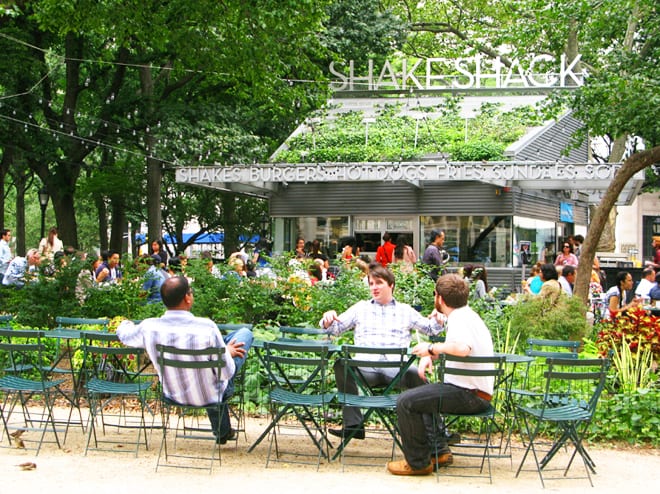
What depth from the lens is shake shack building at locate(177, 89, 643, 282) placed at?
2270 centimetres

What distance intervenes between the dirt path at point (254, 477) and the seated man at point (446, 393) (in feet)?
0.59

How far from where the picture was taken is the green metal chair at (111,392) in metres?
7.20

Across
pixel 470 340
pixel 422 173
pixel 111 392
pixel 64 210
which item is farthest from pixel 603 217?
pixel 64 210

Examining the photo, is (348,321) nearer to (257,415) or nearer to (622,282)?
(257,415)

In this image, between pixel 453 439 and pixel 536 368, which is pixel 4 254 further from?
pixel 453 439

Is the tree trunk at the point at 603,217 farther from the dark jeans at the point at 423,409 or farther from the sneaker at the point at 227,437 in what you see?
the sneaker at the point at 227,437

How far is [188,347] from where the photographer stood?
691 cm

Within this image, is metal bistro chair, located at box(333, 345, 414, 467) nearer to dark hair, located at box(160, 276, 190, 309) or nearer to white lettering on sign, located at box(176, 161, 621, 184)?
dark hair, located at box(160, 276, 190, 309)

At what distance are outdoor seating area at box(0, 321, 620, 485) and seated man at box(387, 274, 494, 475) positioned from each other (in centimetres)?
11

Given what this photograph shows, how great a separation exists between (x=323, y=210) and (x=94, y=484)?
19957 mm

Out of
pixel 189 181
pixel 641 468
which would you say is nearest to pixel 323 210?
pixel 189 181

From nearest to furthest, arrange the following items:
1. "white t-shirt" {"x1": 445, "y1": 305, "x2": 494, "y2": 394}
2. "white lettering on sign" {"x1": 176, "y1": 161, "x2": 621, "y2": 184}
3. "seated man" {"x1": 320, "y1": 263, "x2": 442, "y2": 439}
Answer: "white t-shirt" {"x1": 445, "y1": 305, "x2": 494, "y2": 394}
"seated man" {"x1": 320, "y1": 263, "x2": 442, "y2": 439}
"white lettering on sign" {"x1": 176, "y1": 161, "x2": 621, "y2": 184}

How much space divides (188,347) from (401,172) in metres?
15.8

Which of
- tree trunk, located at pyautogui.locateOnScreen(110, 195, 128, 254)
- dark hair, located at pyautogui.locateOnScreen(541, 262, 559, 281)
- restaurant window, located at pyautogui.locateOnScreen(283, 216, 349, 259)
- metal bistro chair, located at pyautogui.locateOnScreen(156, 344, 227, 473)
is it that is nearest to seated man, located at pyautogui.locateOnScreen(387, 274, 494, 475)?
metal bistro chair, located at pyautogui.locateOnScreen(156, 344, 227, 473)
